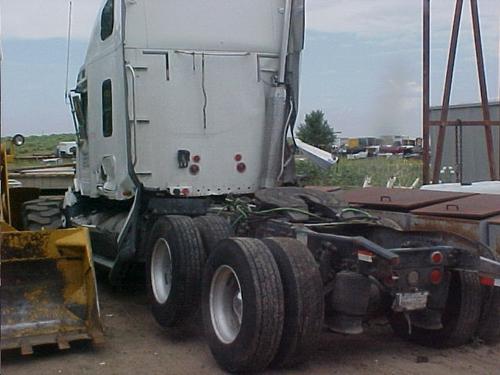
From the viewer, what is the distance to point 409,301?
5.82 metres

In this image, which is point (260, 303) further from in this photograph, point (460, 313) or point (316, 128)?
point (316, 128)

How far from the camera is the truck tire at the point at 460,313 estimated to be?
643 cm

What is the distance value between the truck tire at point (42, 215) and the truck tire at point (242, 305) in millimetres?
4839

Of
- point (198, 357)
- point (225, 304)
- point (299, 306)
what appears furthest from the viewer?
point (198, 357)

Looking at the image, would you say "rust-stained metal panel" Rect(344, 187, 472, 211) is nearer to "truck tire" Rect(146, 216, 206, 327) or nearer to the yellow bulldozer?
"truck tire" Rect(146, 216, 206, 327)

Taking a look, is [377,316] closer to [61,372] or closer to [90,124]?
[61,372]

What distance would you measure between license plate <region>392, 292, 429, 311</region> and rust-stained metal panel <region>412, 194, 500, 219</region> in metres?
1.41

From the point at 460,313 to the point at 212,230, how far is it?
7.86 ft

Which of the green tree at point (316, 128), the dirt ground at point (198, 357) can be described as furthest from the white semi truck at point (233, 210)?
the green tree at point (316, 128)

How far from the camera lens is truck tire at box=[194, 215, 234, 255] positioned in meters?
7.13

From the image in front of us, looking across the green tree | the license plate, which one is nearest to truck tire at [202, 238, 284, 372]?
the license plate

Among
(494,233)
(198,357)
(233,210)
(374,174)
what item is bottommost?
(198,357)

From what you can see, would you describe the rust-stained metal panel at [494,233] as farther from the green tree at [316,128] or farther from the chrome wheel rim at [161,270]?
the green tree at [316,128]

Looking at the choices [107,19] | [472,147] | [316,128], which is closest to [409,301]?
[107,19]
